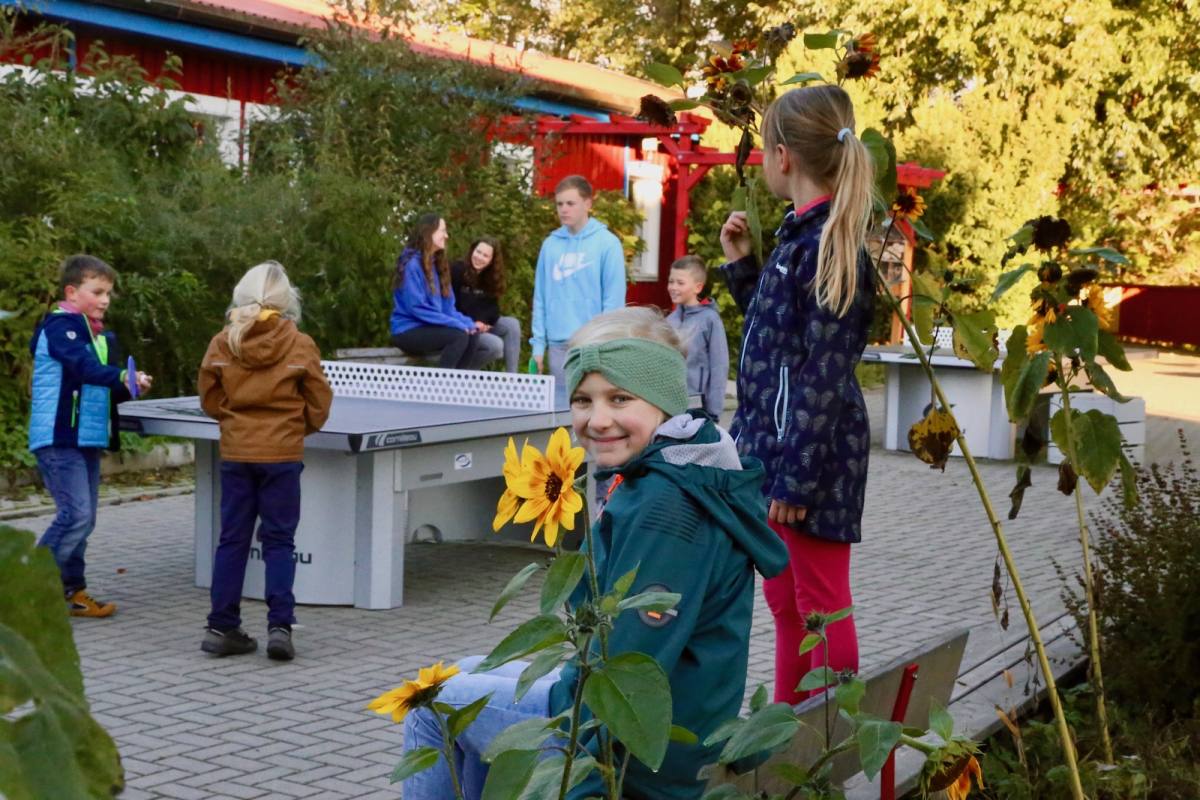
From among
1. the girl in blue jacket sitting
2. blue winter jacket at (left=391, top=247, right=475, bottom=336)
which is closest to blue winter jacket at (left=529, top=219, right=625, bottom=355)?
the girl in blue jacket sitting

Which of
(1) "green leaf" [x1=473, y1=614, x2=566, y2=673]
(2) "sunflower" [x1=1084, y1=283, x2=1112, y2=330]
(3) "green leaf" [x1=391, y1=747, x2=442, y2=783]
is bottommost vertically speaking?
(3) "green leaf" [x1=391, y1=747, x2=442, y2=783]

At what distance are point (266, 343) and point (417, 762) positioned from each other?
4404mm

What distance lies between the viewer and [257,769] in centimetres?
510

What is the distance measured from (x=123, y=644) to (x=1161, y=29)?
83.0 feet

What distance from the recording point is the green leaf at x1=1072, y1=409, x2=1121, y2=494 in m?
3.15

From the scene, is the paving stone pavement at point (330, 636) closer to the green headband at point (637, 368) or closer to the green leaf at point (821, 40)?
the green headband at point (637, 368)

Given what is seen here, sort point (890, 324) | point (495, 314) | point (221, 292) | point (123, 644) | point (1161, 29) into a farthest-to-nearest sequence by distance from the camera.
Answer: point (1161, 29)
point (890, 324)
point (495, 314)
point (221, 292)
point (123, 644)

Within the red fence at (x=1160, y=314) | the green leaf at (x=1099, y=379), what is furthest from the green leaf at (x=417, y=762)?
the red fence at (x=1160, y=314)

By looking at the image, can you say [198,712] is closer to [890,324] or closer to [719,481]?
[719,481]

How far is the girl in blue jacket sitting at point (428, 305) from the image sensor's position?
40.7 ft

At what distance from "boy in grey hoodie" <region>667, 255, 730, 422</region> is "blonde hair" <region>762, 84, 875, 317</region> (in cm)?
518

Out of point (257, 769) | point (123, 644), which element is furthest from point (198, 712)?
point (123, 644)

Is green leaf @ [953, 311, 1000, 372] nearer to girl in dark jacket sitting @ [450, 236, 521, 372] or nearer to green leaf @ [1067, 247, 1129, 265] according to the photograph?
green leaf @ [1067, 247, 1129, 265]

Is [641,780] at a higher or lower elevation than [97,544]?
higher
